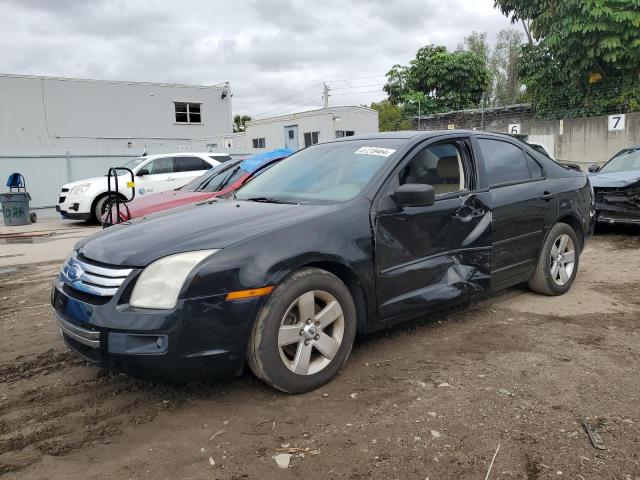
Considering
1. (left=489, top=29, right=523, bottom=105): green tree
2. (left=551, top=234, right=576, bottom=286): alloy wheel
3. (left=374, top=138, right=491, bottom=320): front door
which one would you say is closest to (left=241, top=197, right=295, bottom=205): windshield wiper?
(left=374, top=138, right=491, bottom=320): front door

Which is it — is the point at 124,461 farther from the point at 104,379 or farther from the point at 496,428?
the point at 496,428

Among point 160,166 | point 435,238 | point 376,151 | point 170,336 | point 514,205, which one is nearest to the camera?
point 170,336

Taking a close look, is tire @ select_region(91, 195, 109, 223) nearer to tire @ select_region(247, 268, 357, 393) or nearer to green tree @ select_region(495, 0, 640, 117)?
tire @ select_region(247, 268, 357, 393)

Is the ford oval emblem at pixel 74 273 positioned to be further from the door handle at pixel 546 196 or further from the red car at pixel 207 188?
the red car at pixel 207 188

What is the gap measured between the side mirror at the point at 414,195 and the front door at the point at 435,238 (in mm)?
96

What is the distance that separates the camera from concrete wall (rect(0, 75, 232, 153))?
78.0ft

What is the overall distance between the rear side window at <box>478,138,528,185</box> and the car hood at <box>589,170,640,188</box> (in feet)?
13.8

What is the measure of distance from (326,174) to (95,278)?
1810 mm

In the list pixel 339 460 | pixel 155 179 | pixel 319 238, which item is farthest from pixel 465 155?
pixel 155 179

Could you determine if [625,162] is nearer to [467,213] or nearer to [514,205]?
[514,205]

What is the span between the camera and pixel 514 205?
4.50 m

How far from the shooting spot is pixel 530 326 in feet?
14.2

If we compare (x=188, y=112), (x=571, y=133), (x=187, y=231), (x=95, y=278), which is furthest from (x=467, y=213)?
(x=188, y=112)

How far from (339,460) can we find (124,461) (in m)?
1.02
